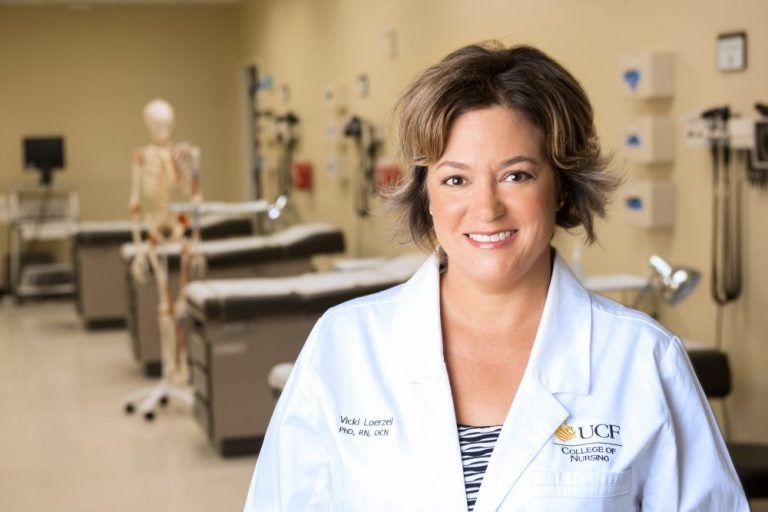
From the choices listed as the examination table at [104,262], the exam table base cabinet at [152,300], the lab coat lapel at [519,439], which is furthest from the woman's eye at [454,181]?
the examination table at [104,262]

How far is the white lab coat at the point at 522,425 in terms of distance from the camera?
1571 millimetres

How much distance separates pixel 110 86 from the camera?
12414 mm

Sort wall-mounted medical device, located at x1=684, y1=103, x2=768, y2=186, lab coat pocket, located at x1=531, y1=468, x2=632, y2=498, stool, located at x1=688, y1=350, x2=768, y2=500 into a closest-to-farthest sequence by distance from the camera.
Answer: lab coat pocket, located at x1=531, y1=468, x2=632, y2=498
stool, located at x1=688, y1=350, x2=768, y2=500
wall-mounted medical device, located at x1=684, y1=103, x2=768, y2=186

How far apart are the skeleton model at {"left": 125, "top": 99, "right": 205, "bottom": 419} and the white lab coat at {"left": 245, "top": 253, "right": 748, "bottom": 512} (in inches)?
184

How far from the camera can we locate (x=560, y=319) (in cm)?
169

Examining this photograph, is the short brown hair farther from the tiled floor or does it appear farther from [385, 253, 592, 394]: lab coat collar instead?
the tiled floor

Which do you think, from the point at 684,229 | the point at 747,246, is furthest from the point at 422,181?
the point at 684,229

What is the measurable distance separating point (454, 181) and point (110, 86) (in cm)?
1128

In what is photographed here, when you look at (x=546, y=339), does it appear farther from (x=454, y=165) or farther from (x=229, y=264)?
(x=229, y=264)

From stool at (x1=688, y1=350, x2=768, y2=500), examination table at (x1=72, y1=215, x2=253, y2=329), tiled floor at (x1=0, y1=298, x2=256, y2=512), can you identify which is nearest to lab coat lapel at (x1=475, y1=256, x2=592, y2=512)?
stool at (x1=688, y1=350, x2=768, y2=500)

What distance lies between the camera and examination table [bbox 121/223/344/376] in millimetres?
7422

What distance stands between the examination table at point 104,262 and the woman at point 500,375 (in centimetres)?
751

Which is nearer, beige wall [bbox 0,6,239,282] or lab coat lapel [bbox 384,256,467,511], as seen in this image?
lab coat lapel [bbox 384,256,467,511]

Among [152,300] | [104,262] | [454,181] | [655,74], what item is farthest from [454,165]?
[104,262]
